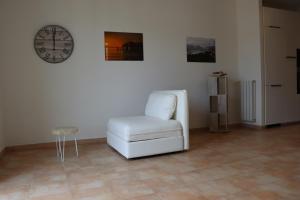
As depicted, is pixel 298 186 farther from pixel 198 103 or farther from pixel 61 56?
pixel 61 56

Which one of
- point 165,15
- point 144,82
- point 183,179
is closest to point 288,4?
point 165,15

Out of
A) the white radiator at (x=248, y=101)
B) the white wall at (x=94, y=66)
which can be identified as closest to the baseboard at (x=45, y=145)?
the white wall at (x=94, y=66)

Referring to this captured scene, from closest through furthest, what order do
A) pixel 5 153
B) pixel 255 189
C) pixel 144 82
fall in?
1. pixel 255 189
2. pixel 5 153
3. pixel 144 82

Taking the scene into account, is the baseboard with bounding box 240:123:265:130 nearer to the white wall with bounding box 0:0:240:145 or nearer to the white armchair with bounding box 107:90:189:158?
the white wall with bounding box 0:0:240:145

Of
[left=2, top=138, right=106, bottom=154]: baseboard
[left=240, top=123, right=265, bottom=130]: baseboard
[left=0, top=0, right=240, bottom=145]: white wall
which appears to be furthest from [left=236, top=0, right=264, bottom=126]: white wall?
[left=2, top=138, right=106, bottom=154]: baseboard

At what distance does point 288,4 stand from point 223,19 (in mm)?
1831

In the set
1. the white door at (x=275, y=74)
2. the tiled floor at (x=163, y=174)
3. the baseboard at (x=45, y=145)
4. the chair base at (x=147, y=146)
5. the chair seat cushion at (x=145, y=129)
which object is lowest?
the tiled floor at (x=163, y=174)

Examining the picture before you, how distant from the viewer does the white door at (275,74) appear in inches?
207

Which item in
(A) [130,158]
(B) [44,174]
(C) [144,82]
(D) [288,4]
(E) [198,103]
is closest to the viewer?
(B) [44,174]

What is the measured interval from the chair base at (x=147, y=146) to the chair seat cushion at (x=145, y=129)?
0.17ft

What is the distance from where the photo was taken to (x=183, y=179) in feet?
8.38

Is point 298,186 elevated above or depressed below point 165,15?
below

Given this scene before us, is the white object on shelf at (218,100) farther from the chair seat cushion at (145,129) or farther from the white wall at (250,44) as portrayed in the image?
the chair seat cushion at (145,129)

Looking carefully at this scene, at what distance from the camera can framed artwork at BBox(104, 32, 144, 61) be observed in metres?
4.42
